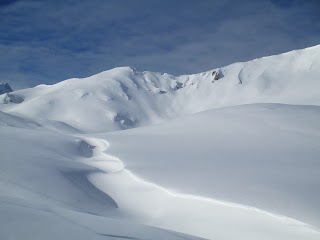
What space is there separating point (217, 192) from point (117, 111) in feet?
235

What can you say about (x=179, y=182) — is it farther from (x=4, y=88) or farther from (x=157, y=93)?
(x=4, y=88)

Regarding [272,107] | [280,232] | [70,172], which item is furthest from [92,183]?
[272,107]

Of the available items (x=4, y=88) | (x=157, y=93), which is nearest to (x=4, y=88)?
(x=4, y=88)

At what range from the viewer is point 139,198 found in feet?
28.2

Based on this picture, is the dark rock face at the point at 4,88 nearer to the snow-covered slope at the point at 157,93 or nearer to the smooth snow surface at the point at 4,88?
the smooth snow surface at the point at 4,88

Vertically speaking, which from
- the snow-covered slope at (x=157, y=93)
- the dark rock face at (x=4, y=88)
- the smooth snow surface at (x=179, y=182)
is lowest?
the smooth snow surface at (x=179, y=182)

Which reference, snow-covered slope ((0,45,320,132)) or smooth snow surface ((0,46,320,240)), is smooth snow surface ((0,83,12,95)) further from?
smooth snow surface ((0,46,320,240))

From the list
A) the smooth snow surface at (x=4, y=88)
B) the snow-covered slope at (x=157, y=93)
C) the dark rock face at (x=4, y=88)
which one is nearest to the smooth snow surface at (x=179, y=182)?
the snow-covered slope at (x=157, y=93)

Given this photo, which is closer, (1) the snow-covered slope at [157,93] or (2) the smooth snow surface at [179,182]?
(2) the smooth snow surface at [179,182]

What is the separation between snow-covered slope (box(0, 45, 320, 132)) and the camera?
7000cm

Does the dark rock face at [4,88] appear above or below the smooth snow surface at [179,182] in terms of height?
above

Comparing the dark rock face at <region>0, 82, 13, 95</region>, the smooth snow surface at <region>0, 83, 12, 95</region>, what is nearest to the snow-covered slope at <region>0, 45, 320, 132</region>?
the dark rock face at <region>0, 82, 13, 95</region>

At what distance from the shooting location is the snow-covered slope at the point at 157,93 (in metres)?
70.0

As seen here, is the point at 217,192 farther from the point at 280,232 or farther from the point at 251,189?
the point at 280,232
